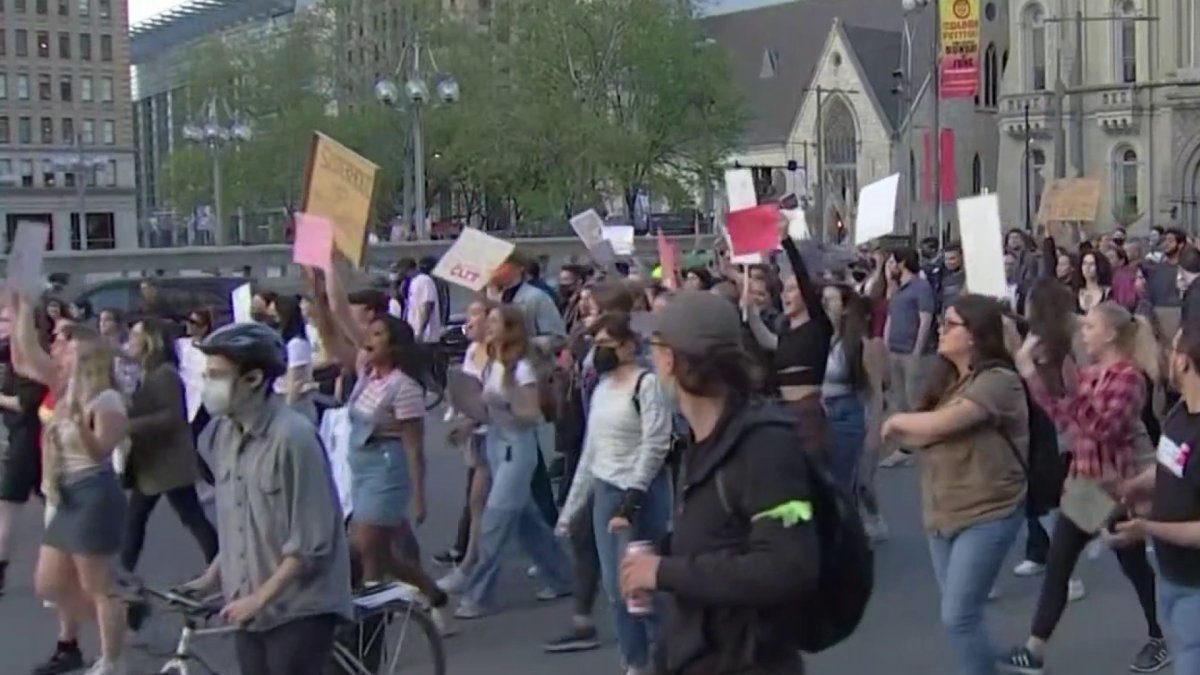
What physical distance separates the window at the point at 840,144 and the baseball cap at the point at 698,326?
93.6 metres

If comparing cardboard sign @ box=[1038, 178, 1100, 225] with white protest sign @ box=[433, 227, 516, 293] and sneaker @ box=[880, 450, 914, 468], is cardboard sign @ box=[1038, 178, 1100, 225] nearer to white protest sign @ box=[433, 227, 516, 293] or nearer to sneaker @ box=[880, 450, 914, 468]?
sneaker @ box=[880, 450, 914, 468]

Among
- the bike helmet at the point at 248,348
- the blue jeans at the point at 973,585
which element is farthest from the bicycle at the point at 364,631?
the blue jeans at the point at 973,585

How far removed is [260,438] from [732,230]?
6628mm

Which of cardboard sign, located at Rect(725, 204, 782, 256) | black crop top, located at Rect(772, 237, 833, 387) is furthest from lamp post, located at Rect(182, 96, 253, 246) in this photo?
black crop top, located at Rect(772, 237, 833, 387)

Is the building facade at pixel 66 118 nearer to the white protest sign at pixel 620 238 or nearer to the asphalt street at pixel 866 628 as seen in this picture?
the white protest sign at pixel 620 238

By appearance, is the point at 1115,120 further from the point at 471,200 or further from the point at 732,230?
the point at 732,230

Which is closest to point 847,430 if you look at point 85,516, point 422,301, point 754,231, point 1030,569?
point 1030,569

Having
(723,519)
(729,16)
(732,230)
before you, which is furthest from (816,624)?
(729,16)

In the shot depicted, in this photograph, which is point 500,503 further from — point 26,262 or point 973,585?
point 973,585

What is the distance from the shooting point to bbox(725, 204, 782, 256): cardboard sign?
1132 centimetres

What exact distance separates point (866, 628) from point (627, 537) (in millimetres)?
2060

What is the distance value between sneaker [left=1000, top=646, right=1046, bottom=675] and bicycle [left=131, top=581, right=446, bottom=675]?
8.29ft

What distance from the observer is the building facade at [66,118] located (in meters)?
106

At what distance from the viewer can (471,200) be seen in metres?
71.7
